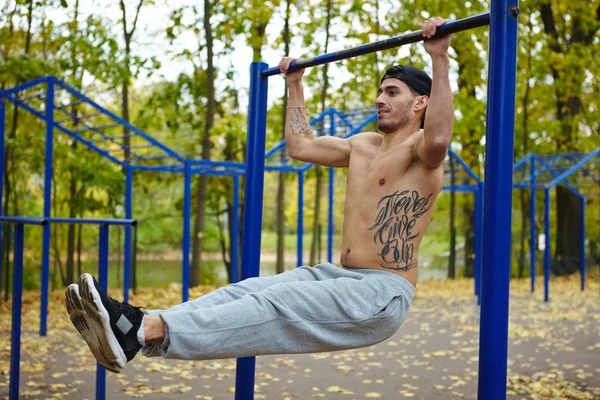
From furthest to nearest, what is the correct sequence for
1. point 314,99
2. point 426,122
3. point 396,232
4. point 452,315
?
point 314,99 < point 452,315 < point 396,232 < point 426,122

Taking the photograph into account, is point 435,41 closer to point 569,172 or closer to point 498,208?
point 498,208

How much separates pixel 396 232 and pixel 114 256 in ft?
65.7

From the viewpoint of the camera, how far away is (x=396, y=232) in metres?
2.91

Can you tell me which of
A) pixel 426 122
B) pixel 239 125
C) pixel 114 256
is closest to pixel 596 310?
pixel 239 125

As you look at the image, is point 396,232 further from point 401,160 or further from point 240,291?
point 240,291

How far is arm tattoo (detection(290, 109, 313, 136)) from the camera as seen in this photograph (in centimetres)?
355

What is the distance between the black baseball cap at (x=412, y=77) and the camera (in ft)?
10.1

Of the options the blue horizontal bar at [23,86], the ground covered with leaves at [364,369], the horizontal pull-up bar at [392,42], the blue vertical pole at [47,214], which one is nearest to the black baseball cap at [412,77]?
the horizontal pull-up bar at [392,42]

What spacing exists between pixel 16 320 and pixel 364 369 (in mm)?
3258

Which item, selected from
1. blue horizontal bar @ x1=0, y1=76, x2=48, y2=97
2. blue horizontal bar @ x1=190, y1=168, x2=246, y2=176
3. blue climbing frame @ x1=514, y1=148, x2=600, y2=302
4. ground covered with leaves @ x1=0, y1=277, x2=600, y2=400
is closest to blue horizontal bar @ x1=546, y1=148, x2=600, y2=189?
blue climbing frame @ x1=514, y1=148, x2=600, y2=302

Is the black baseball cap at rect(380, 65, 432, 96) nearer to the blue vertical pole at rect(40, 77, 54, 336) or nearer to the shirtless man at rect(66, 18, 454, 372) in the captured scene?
the shirtless man at rect(66, 18, 454, 372)

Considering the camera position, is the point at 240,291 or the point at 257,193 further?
the point at 257,193

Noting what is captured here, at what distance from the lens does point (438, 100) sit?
2.59 m

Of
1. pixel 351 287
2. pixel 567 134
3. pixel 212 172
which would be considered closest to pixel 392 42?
pixel 351 287
